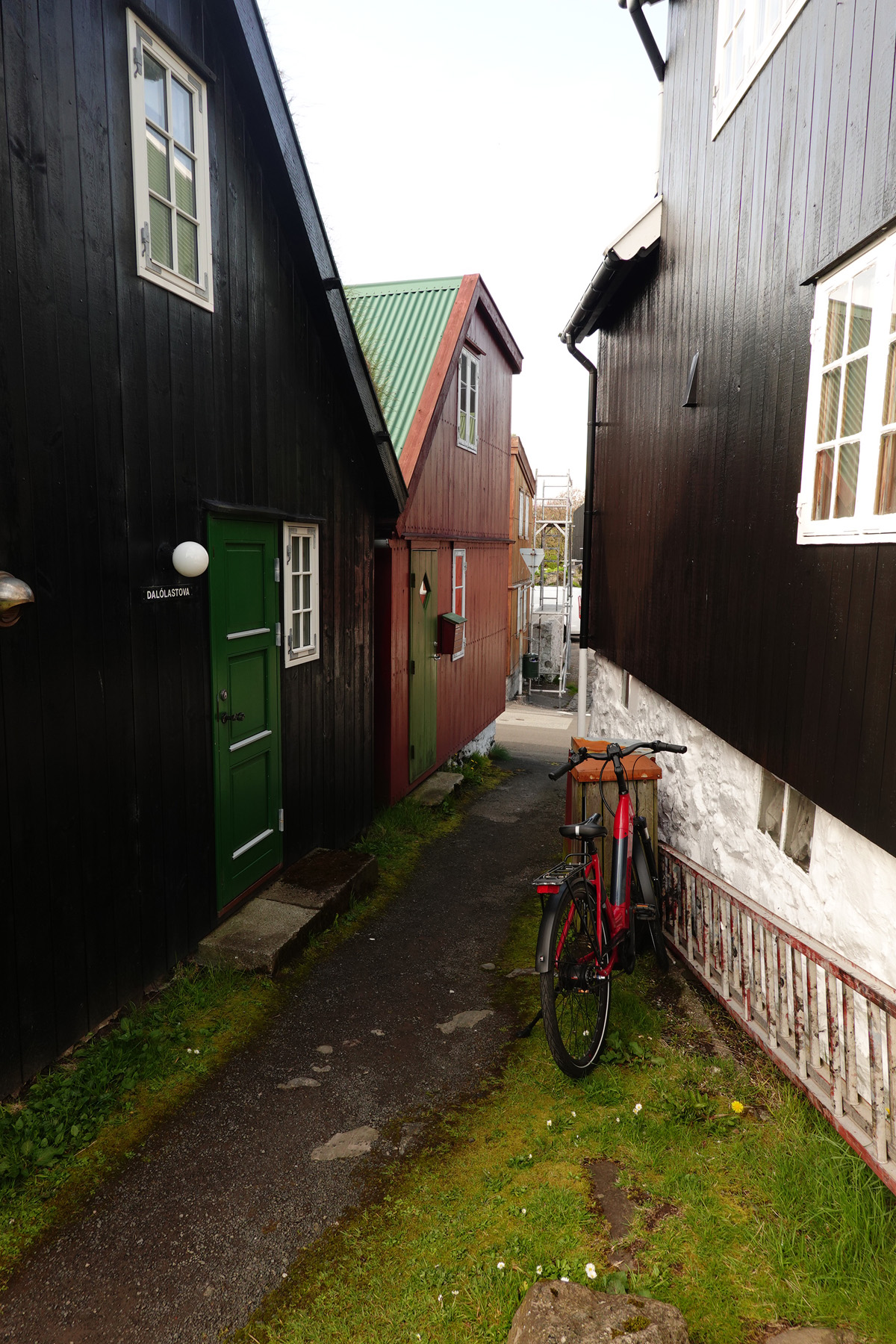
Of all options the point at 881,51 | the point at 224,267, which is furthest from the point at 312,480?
the point at 881,51

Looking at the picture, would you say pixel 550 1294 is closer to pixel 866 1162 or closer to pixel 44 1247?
pixel 866 1162

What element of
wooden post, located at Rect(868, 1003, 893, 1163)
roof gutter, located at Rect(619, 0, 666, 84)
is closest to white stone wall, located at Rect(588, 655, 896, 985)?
wooden post, located at Rect(868, 1003, 893, 1163)

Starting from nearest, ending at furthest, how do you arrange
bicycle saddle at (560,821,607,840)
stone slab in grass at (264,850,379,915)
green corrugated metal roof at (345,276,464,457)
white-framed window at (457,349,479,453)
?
bicycle saddle at (560,821,607,840), stone slab in grass at (264,850,379,915), green corrugated metal roof at (345,276,464,457), white-framed window at (457,349,479,453)

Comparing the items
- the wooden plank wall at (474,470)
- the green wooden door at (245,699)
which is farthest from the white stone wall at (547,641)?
the green wooden door at (245,699)

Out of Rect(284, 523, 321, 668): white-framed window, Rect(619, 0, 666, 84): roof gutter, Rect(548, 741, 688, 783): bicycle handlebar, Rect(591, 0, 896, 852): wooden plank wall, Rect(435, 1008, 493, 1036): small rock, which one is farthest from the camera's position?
Rect(619, 0, 666, 84): roof gutter

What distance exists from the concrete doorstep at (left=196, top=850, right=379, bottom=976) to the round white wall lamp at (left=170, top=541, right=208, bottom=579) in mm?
2287

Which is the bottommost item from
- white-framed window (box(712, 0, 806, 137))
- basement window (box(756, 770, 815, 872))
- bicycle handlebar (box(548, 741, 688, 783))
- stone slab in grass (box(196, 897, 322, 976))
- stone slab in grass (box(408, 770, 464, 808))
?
stone slab in grass (box(408, 770, 464, 808))

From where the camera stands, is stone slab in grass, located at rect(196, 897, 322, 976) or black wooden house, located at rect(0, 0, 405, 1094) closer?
black wooden house, located at rect(0, 0, 405, 1094)

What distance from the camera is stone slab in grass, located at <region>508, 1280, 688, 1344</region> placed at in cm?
233

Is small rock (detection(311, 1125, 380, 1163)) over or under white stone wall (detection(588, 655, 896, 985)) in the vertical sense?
under

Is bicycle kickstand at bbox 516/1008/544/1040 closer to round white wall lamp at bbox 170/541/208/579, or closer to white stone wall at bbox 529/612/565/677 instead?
round white wall lamp at bbox 170/541/208/579

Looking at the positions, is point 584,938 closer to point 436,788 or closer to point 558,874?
point 558,874

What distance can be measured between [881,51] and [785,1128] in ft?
14.2

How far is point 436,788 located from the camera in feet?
32.4
